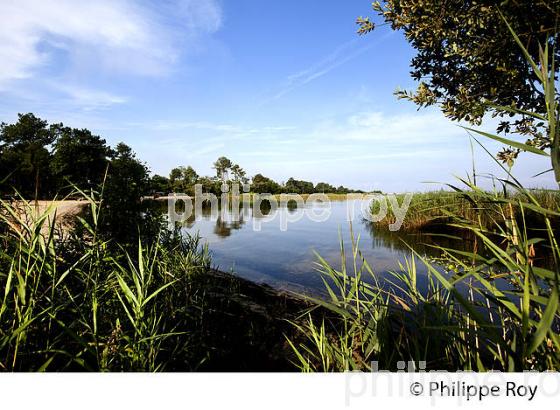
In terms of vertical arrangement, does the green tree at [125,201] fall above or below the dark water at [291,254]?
above

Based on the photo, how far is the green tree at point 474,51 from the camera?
417 cm

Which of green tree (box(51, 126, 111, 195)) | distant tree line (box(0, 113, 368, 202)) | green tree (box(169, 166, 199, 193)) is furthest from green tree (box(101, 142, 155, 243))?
green tree (box(169, 166, 199, 193))

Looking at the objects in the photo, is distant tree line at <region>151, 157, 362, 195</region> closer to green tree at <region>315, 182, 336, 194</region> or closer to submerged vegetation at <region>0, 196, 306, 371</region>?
green tree at <region>315, 182, 336, 194</region>

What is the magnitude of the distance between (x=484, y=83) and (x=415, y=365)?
16.1 ft

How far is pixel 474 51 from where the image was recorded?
4676 mm

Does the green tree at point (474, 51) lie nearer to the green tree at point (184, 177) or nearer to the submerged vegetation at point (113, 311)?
the submerged vegetation at point (113, 311)

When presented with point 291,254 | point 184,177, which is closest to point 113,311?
point 291,254

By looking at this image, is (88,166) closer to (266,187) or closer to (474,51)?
(266,187)

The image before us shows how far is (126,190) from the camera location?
5.99m

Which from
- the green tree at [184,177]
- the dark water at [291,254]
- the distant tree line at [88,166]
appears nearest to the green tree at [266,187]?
the distant tree line at [88,166]

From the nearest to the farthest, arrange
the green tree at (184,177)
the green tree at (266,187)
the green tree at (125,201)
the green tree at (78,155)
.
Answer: the green tree at (125,201)
the green tree at (78,155)
the green tree at (184,177)
the green tree at (266,187)

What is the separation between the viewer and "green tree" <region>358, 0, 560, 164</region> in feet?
13.7

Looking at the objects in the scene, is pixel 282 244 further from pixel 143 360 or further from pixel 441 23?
pixel 143 360

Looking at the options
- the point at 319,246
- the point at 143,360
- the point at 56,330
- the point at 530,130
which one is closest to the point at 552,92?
the point at 143,360
